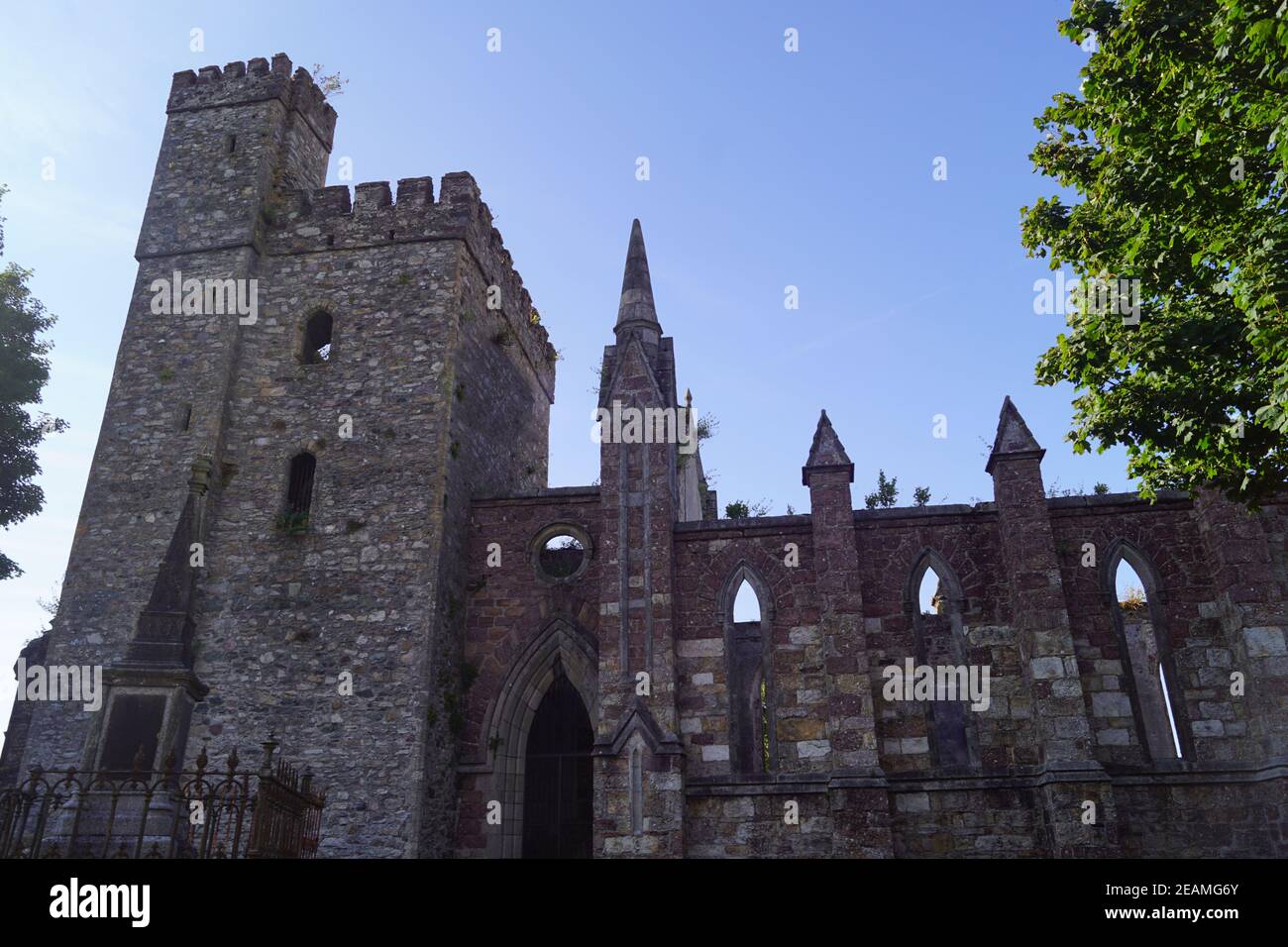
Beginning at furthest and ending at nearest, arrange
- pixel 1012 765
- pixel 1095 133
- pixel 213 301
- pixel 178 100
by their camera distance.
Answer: pixel 178 100 < pixel 213 301 < pixel 1012 765 < pixel 1095 133

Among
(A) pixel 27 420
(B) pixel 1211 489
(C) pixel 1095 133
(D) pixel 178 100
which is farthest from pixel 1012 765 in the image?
(A) pixel 27 420

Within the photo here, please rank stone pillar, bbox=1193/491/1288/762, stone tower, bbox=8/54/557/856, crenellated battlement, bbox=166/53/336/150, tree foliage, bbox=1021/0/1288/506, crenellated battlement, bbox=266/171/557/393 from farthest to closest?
crenellated battlement, bbox=166/53/336/150 < crenellated battlement, bbox=266/171/557/393 < stone tower, bbox=8/54/557/856 < stone pillar, bbox=1193/491/1288/762 < tree foliage, bbox=1021/0/1288/506

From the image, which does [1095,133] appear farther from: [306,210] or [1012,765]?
[306,210]

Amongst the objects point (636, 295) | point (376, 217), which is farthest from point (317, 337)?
point (636, 295)

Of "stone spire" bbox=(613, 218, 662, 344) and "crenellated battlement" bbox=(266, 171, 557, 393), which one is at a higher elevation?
"crenellated battlement" bbox=(266, 171, 557, 393)

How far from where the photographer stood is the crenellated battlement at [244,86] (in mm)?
20688

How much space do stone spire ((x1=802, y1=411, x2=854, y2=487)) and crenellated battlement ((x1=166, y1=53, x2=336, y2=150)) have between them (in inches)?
520

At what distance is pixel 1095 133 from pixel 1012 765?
8.87 m

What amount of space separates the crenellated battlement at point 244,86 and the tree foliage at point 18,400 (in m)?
8.26

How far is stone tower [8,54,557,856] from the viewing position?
15891mm

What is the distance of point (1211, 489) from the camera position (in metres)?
15.3

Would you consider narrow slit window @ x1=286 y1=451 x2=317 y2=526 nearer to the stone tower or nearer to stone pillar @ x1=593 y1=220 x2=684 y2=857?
the stone tower

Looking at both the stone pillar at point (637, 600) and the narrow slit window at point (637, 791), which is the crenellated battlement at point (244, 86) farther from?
the narrow slit window at point (637, 791)

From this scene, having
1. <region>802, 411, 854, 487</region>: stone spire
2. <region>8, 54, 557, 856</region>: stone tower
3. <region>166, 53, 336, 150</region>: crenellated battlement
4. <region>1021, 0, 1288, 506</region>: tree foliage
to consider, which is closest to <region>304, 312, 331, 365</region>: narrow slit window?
<region>8, 54, 557, 856</region>: stone tower
